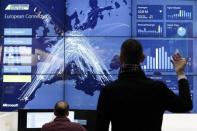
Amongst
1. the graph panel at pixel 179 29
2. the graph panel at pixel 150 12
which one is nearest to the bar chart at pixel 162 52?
the graph panel at pixel 179 29

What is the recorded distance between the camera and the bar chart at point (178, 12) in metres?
7.08

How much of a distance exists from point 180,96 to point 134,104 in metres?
0.18

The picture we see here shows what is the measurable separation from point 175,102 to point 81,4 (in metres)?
5.74

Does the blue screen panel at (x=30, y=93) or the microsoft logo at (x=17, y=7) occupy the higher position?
the microsoft logo at (x=17, y=7)

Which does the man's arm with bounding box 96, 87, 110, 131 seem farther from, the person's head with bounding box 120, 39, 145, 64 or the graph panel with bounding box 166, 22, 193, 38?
the graph panel with bounding box 166, 22, 193, 38

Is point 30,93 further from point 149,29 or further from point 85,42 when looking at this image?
point 149,29

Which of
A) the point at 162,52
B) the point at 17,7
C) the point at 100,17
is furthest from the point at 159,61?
the point at 17,7

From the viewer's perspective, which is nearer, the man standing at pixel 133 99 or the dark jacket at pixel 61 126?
the man standing at pixel 133 99

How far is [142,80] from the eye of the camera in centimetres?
163

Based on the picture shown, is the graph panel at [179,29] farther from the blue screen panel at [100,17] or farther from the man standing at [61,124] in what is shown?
the man standing at [61,124]

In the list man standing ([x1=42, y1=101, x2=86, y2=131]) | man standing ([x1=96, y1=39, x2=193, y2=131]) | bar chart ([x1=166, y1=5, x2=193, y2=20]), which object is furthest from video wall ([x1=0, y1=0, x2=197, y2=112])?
man standing ([x1=96, y1=39, x2=193, y2=131])

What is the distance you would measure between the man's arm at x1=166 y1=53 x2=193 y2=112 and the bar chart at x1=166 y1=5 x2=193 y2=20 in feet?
18.5

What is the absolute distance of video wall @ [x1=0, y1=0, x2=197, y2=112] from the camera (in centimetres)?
707

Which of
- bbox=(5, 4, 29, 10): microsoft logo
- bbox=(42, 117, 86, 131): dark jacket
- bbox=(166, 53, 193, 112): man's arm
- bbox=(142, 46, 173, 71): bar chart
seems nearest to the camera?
bbox=(166, 53, 193, 112): man's arm
